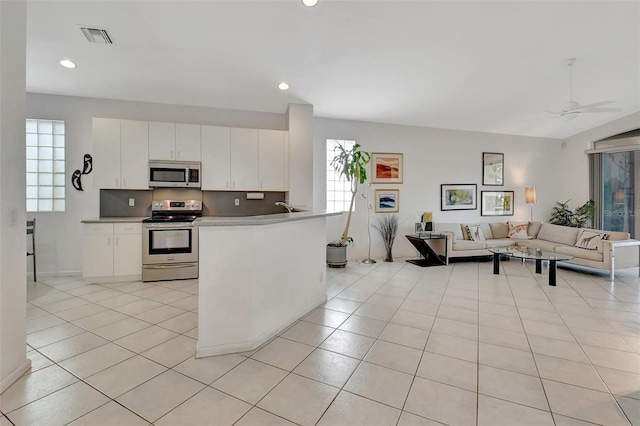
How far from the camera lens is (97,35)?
10.6 ft

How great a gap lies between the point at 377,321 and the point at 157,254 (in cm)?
339

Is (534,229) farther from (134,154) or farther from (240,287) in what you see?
(134,154)

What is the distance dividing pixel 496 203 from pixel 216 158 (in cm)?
643

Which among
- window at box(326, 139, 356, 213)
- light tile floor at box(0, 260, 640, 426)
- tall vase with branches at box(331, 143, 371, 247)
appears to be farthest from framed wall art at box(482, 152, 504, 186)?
light tile floor at box(0, 260, 640, 426)

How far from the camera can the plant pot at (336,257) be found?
5.31 m

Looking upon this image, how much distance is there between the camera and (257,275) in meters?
2.42

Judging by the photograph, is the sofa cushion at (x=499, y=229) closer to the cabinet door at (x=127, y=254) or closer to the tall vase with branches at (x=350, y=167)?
the tall vase with branches at (x=350, y=167)

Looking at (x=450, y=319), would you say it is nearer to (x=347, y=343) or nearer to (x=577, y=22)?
(x=347, y=343)

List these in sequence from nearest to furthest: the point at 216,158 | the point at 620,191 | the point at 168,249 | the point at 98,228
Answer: the point at 98,228, the point at 168,249, the point at 216,158, the point at 620,191

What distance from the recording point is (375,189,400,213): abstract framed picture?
6105 millimetres

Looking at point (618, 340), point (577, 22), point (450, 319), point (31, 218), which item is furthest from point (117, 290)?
point (577, 22)

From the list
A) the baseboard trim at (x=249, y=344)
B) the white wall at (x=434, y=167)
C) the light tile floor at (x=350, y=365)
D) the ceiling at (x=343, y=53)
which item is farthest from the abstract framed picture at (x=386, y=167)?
the baseboard trim at (x=249, y=344)

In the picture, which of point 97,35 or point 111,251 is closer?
point 97,35

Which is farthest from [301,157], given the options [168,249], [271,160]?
[168,249]
